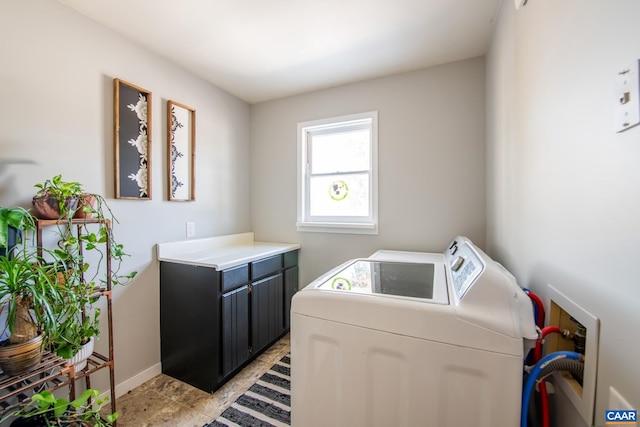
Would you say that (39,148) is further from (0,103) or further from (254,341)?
(254,341)

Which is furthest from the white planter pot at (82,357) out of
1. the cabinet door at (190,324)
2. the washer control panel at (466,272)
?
the washer control panel at (466,272)

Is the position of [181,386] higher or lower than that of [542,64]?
lower

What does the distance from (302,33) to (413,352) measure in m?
1.98

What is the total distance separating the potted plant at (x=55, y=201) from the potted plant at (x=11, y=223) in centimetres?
13

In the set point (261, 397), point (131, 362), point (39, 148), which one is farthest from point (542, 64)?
point (131, 362)

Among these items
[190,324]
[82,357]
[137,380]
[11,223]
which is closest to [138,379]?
[137,380]

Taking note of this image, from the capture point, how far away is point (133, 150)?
1.81 m

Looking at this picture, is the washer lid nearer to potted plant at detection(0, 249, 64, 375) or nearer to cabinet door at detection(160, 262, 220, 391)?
cabinet door at detection(160, 262, 220, 391)

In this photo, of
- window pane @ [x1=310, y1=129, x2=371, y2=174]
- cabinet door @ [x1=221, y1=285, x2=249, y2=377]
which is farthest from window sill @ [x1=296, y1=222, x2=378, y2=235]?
cabinet door @ [x1=221, y1=285, x2=249, y2=377]

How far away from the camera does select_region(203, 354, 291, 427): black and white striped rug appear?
1487mm

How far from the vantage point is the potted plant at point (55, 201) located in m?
1.27

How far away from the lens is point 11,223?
1.05 meters

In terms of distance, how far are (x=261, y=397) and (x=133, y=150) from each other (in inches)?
75.6

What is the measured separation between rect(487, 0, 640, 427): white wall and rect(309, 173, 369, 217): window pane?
4.39ft
